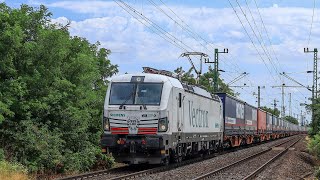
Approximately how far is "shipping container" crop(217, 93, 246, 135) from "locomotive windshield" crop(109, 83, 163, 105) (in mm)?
13644

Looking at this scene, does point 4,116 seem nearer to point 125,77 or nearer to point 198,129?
point 125,77

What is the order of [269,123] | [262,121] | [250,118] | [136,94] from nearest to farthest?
[136,94], [250,118], [262,121], [269,123]

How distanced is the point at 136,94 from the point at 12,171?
6086mm

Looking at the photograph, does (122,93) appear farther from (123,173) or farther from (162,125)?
(123,173)

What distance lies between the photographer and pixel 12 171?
13.9 m

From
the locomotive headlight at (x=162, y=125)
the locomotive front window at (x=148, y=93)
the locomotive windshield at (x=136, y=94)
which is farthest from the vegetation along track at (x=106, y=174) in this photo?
the locomotive front window at (x=148, y=93)

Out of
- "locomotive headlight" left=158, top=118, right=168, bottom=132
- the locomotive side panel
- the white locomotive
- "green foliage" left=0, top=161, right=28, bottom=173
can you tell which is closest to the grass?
"green foliage" left=0, top=161, right=28, bottom=173

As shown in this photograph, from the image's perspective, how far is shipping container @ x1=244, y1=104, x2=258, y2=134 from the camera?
3985 cm

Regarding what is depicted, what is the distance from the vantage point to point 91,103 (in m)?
21.5

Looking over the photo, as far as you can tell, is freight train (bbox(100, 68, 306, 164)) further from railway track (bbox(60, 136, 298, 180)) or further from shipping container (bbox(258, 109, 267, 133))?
shipping container (bbox(258, 109, 267, 133))

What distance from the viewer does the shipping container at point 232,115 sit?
105 feet

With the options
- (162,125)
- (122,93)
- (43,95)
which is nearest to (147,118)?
(162,125)

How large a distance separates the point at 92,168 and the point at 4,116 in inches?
213

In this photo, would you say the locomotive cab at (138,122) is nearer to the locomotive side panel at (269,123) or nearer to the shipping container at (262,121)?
the shipping container at (262,121)
